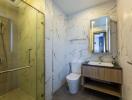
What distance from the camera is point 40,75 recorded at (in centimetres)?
182

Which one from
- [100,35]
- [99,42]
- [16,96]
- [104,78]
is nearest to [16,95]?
[16,96]

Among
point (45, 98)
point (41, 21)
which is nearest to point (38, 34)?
point (41, 21)

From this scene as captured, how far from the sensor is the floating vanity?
5.98ft

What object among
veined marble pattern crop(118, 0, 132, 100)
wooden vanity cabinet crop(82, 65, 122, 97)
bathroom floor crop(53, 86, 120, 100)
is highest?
veined marble pattern crop(118, 0, 132, 100)

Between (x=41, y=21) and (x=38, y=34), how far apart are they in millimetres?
269

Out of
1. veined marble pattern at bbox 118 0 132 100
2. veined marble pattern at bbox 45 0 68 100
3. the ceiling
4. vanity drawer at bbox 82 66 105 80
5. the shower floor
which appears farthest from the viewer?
the ceiling

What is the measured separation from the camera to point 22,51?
1887mm

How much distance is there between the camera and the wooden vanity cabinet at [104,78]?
1824 millimetres

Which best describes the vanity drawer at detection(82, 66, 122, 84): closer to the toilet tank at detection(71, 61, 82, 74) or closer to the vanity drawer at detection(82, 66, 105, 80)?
the vanity drawer at detection(82, 66, 105, 80)

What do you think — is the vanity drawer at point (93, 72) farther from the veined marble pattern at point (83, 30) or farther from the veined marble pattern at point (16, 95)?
the veined marble pattern at point (16, 95)

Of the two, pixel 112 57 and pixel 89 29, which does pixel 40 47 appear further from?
pixel 112 57

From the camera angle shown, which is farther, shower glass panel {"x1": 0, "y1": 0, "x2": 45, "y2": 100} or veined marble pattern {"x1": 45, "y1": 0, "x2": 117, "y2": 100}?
veined marble pattern {"x1": 45, "y1": 0, "x2": 117, "y2": 100}

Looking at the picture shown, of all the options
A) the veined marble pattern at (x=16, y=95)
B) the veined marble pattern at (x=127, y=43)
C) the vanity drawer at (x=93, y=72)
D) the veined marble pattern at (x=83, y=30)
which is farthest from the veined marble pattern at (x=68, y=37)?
the veined marble pattern at (x=127, y=43)

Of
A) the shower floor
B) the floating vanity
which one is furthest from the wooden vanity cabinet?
the shower floor
